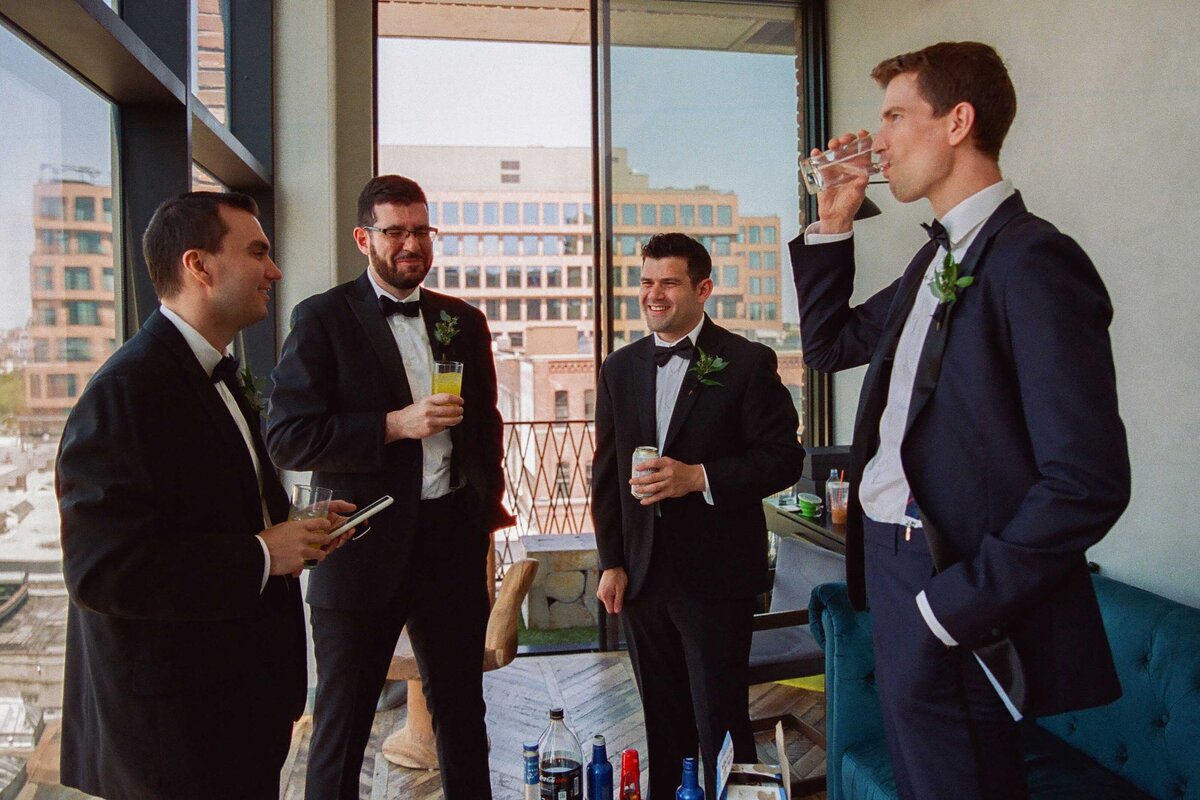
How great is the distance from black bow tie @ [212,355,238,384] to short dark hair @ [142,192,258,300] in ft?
0.50

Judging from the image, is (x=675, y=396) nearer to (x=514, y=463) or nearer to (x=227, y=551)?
(x=227, y=551)

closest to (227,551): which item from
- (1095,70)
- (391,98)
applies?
(1095,70)

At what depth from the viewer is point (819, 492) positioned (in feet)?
12.2

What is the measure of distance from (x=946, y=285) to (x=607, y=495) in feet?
4.33

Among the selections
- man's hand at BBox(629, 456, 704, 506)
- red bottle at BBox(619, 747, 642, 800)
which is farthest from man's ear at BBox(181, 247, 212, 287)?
red bottle at BBox(619, 747, 642, 800)

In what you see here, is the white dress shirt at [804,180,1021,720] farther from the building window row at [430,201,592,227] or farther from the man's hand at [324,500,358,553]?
the building window row at [430,201,592,227]

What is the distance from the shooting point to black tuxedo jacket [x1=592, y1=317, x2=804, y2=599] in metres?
2.28

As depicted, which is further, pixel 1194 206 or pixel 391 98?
pixel 391 98

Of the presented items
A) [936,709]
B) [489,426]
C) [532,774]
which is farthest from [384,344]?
[936,709]

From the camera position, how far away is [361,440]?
2.20 metres

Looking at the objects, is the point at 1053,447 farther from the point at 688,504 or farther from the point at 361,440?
the point at 361,440

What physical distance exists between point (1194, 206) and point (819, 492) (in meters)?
1.77

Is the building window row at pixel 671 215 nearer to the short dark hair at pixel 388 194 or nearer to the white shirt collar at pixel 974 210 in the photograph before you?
the short dark hair at pixel 388 194

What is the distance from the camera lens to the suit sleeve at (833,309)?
1695 millimetres
